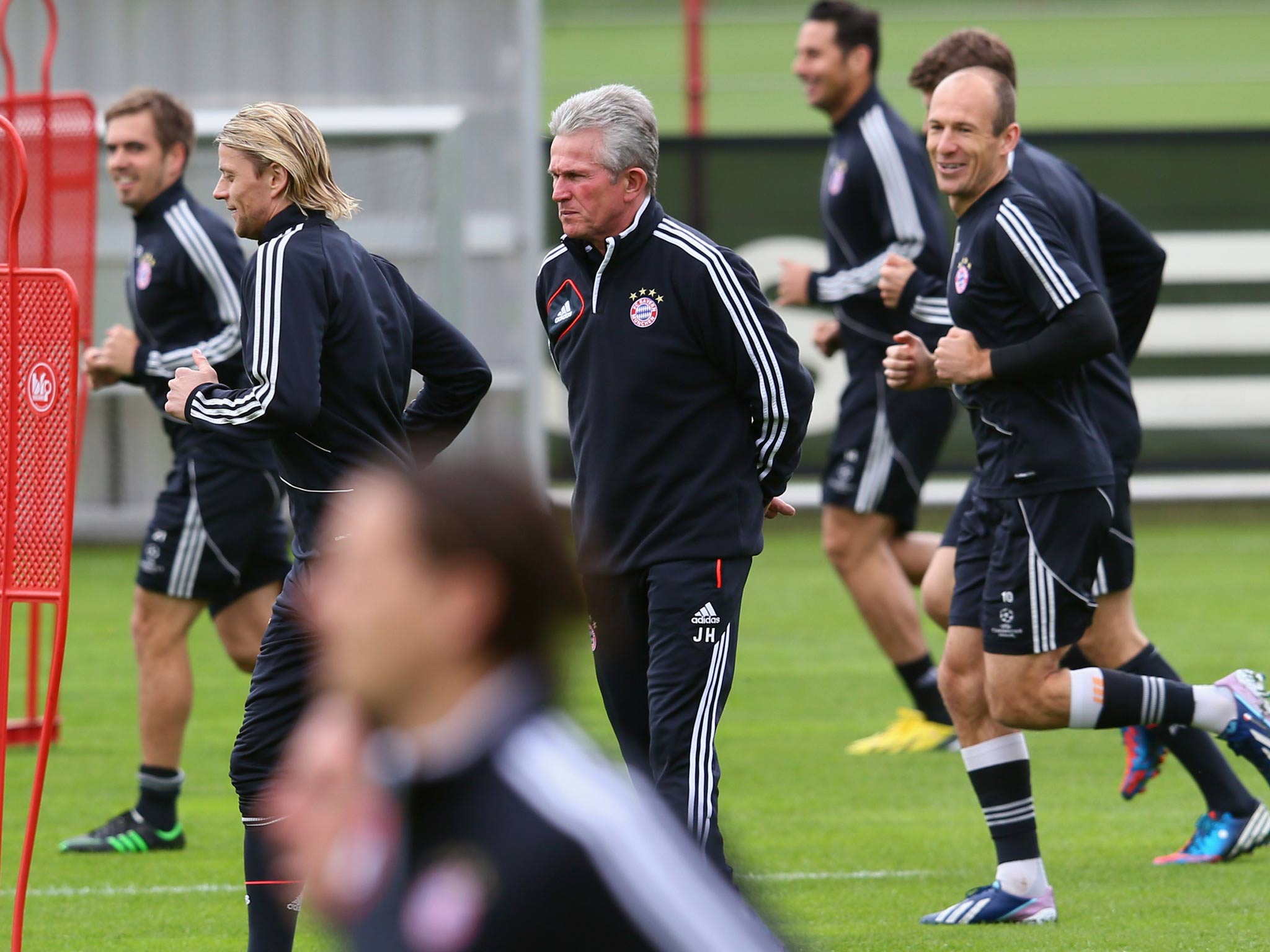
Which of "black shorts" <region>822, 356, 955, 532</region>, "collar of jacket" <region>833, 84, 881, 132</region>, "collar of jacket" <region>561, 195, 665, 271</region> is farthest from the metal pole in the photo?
"collar of jacket" <region>561, 195, 665, 271</region>

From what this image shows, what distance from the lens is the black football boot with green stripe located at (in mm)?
6340

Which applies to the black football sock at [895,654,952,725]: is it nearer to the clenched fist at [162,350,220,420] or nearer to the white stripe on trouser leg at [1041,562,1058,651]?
the white stripe on trouser leg at [1041,562,1058,651]

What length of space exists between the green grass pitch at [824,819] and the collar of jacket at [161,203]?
2169 millimetres

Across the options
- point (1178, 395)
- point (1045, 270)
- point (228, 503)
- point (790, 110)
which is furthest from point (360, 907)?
point (790, 110)

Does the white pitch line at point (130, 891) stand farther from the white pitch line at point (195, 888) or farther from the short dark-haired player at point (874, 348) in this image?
the short dark-haired player at point (874, 348)

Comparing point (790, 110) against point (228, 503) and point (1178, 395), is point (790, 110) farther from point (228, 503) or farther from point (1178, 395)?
point (228, 503)

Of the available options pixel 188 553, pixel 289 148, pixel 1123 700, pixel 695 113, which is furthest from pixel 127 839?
pixel 695 113

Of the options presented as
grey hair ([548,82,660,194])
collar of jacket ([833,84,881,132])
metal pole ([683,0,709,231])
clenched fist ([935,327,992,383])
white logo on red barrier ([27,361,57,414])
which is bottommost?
white logo on red barrier ([27,361,57,414])

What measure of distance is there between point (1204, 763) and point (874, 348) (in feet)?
8.48

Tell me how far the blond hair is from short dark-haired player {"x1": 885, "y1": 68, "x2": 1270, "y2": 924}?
168 cm

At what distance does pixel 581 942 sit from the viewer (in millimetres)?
1893

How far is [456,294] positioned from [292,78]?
2.13 metres

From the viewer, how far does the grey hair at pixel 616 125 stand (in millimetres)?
4598

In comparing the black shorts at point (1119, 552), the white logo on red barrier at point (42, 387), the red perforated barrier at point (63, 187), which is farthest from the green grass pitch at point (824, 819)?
the red perforated barrier at point (63, 187)
